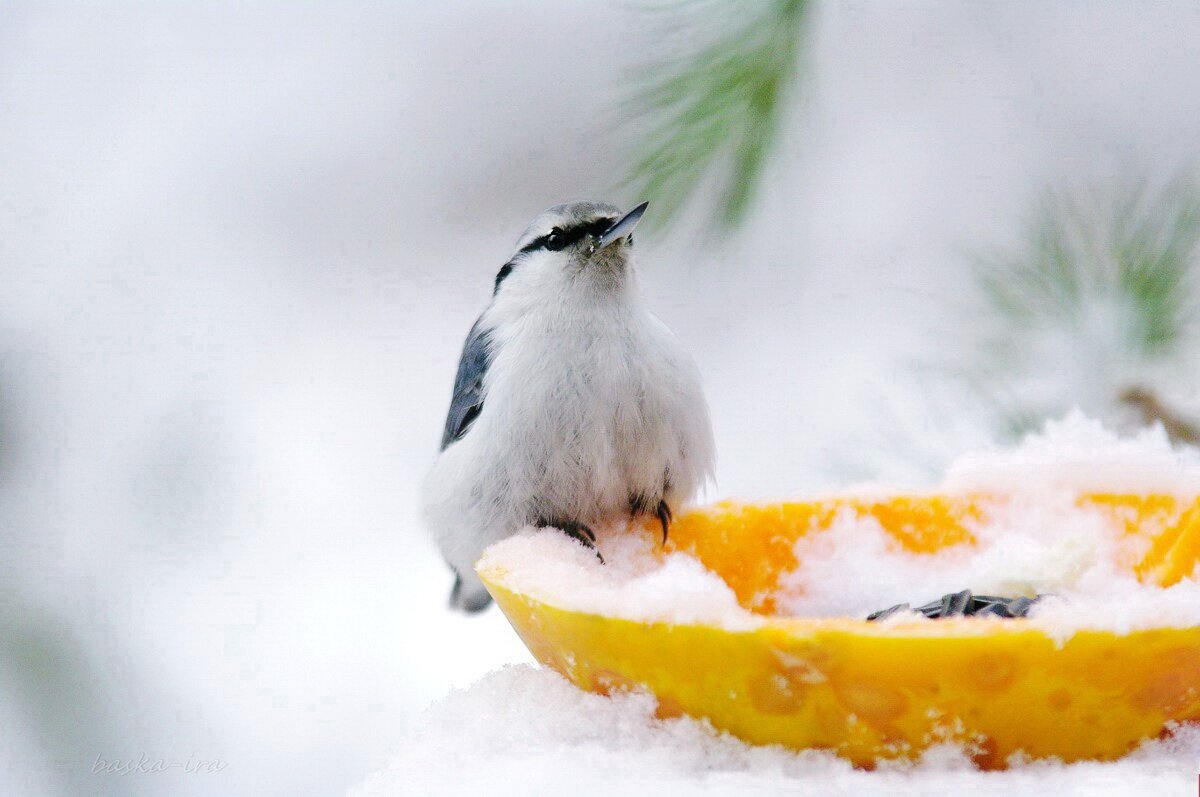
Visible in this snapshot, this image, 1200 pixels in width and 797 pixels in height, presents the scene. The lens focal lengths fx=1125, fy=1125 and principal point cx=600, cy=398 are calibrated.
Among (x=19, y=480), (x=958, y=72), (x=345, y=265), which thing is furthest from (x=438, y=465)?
(x=958, y=72)

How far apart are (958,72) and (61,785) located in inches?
50.4

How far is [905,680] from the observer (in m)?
0.54

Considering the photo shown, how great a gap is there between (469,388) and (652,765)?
56cm

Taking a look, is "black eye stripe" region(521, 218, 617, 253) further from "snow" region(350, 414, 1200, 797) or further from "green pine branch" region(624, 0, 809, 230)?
"snow" region(350, 414, 1200, 797)

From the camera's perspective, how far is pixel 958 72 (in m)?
1.40

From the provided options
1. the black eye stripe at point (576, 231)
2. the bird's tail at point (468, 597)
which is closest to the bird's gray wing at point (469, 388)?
Answer: the black eye stripe at point (576, 231)

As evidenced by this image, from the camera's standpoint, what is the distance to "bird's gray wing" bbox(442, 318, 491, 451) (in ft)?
3.48

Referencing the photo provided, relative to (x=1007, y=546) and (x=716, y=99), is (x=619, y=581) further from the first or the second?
(x=716, y=99)

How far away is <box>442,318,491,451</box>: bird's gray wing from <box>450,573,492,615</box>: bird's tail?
8.6 inches

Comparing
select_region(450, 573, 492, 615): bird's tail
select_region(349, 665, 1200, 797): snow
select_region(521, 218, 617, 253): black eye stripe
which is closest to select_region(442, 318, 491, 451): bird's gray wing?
select_region(521, 218, 617, 253): black eye stripe

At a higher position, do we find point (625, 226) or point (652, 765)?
point (625, 226)

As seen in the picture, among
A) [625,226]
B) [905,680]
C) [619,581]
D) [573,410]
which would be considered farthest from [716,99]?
[905,680]

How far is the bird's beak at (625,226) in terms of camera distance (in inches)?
39.1

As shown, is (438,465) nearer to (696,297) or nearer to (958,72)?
(696,297)
